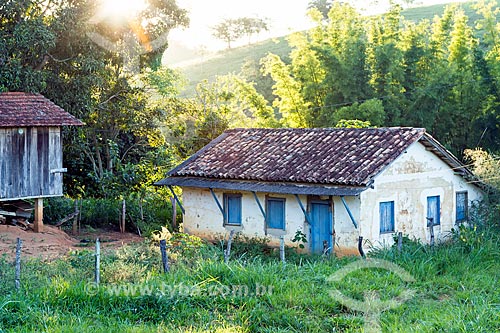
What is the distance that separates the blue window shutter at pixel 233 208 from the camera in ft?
68.2

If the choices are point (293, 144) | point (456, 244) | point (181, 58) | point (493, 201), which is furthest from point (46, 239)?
point (181, 58)

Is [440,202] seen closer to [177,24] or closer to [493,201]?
[493,201]

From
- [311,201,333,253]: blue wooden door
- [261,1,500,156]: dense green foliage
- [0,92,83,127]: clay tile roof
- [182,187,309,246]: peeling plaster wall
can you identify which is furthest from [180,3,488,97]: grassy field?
[311,201,333,253]: blue wooden door

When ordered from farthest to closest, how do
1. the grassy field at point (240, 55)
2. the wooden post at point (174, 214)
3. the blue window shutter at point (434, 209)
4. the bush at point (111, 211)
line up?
1. the grassy field at point (240, 55)
2. the bush at point (111, 211)
3. the wooden post at point (174, 214)
4. the blue window shutter at point (434, 209)

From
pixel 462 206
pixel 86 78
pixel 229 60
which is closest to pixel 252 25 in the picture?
pixel 229 60

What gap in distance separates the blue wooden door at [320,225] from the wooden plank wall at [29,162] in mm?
8046

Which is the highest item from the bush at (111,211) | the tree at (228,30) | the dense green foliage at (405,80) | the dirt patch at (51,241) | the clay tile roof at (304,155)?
the tree at (228,30)

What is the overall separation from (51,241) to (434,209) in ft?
36.9

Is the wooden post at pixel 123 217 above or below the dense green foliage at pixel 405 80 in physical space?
below

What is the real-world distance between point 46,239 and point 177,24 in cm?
1048

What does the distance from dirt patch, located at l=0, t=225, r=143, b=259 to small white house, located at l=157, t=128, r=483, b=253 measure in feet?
8.43

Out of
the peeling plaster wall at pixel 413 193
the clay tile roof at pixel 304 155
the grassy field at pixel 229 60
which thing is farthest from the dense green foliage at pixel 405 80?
the grassy field at pixel 229 60

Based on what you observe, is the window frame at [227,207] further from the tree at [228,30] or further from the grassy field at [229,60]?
the tree at [228,30]

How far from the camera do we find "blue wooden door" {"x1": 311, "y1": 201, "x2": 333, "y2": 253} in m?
18.8
